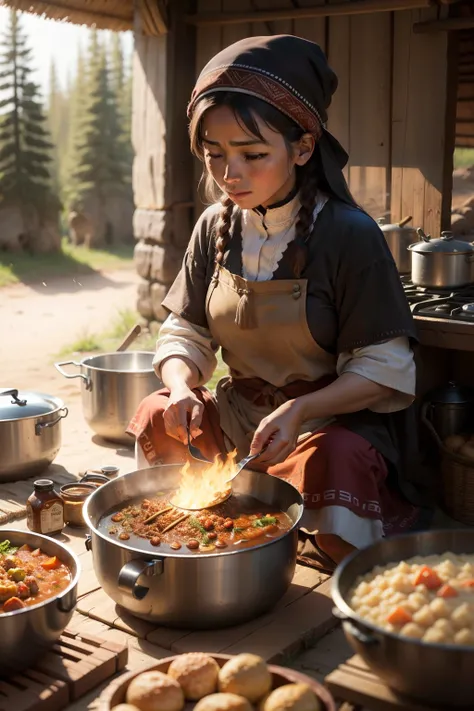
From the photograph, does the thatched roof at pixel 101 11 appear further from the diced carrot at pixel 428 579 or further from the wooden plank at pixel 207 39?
the diced carrot at pixel 428 579

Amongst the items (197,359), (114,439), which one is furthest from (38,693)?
(114,439)

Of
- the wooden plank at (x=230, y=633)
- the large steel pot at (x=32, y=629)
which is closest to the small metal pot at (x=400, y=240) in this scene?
the wooden plank at (x=230, y=633)

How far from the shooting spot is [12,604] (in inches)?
108

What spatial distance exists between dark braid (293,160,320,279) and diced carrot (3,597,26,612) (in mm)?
1442

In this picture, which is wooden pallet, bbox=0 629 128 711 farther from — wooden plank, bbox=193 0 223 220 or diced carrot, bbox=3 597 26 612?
wooden plank, bbox=193 0 223 220

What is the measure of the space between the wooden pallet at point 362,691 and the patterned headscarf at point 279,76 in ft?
5.88

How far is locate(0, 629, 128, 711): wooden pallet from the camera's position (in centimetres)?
258

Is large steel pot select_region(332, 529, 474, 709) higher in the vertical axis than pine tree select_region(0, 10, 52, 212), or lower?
lower

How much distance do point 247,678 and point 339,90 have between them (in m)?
4.62

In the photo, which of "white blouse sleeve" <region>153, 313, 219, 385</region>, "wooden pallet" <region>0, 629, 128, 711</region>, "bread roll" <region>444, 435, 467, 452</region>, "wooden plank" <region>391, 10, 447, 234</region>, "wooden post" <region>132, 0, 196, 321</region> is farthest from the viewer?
"wooden post" <region>132, 0, 196, 321</region>

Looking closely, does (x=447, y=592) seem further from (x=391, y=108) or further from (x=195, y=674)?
(x=391, y=108)

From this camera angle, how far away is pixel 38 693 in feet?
8.52

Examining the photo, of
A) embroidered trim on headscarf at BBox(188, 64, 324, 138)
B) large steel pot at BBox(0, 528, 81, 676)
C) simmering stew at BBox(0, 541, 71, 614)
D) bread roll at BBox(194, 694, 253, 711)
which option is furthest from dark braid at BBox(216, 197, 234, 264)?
bread roll at BBox(194, 694, 253, 711)

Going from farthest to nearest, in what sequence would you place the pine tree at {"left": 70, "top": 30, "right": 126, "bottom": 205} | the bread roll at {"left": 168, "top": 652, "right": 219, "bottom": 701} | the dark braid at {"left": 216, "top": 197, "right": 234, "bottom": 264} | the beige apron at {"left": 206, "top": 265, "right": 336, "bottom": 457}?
the pine tree at {"left": 70, "top": 30, "right": 126, "bottom": 205} < the dark braid at {"left": 216, "top": 197, "right": 234, "bottom": 264} < the beige apron at {"left": 206, "top": 265, "right": 336, "bottom": 457} < the bread roll at {"left": 168, "top": 652, "right": 219, "bottom": 701}
